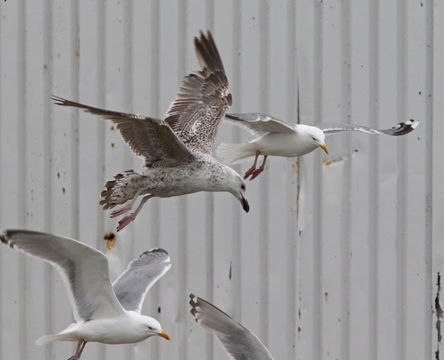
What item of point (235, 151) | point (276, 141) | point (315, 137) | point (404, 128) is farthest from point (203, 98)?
point (404, 128)

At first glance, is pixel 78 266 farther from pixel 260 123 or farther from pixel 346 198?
pixel 346 198

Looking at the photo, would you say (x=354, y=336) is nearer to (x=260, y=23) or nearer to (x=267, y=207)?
(x=267, y=207)

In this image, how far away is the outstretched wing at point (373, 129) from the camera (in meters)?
5.14

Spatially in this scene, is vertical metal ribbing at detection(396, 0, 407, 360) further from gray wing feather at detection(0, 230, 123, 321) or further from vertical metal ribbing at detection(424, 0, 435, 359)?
gray wing feather at detection(0, 230, 123, 321)

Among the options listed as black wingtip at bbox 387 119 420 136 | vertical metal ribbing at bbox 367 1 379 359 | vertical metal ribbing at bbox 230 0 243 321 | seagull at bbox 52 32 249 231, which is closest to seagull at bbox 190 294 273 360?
seagull at bbox 52 32 249 231

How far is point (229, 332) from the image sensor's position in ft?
16.1

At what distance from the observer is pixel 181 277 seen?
567cm

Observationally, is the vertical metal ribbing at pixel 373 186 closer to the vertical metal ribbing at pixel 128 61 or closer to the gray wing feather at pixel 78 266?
the vertical metal ribbing at pixel 128 61

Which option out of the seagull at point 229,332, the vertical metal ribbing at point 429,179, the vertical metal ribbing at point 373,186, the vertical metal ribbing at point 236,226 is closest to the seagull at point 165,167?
the seagull at point 229,332

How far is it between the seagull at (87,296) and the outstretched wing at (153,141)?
0.39m

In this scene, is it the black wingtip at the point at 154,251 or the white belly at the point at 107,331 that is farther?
the black wingtip at the point at 154,251

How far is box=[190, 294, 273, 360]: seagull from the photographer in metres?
4.87

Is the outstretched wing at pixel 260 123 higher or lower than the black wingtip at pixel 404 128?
lower

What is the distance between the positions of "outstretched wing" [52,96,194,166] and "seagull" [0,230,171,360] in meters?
0.39
